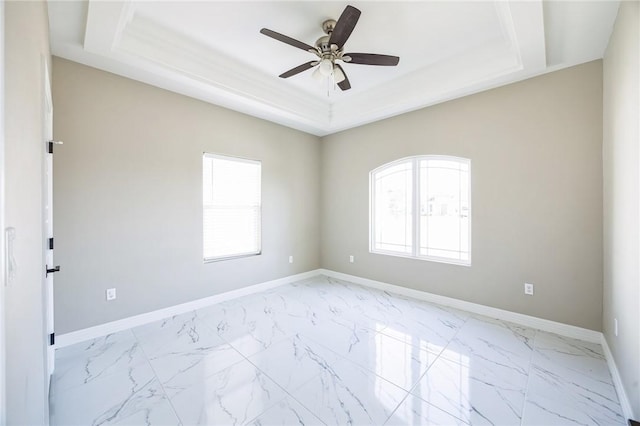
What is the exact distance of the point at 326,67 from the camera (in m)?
2.56

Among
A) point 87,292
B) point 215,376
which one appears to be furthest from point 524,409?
point 87,292

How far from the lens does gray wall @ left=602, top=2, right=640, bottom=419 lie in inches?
65.7

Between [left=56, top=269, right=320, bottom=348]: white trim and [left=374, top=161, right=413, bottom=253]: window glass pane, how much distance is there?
190 cm

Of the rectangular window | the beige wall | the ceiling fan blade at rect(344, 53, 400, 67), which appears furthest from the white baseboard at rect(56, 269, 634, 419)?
the ceiling fan blade at rect(344, 53, 400, 67)

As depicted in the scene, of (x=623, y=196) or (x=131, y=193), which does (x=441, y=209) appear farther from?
(x=131, y=193)

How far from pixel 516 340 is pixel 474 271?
2.96 ft

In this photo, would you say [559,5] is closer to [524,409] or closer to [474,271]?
[474,271]

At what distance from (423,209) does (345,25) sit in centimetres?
270

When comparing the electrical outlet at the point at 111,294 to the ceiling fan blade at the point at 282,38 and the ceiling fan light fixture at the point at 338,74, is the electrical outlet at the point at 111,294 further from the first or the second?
the ceiling fan light fixture at the point at 338,74

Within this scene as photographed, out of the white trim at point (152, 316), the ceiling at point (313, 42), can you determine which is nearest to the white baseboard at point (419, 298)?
the white trim at point (152, 316)

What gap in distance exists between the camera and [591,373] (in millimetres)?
2172

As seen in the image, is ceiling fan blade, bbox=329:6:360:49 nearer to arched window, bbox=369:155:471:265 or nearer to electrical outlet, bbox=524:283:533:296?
arched window, bbox=369:155:471:265

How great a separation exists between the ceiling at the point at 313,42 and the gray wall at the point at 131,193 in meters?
0.30

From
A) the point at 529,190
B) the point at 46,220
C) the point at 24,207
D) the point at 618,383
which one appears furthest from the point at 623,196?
the point at 46,220
